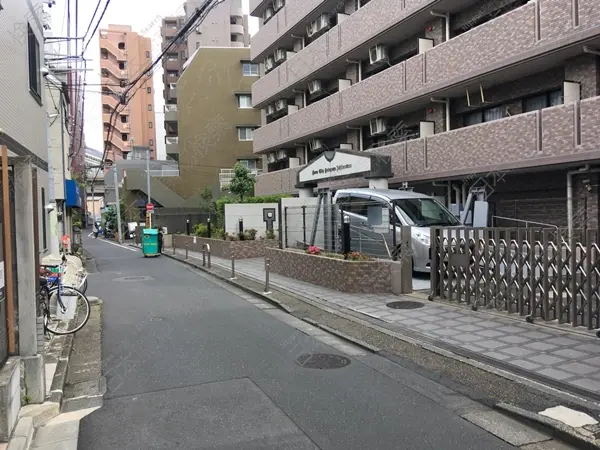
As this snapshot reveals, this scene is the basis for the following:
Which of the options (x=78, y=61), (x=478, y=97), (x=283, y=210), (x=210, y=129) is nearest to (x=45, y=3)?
(x=78, y=61)

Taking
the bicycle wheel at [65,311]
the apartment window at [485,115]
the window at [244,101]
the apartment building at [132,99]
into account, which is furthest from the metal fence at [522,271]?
the apartment building at [132,99]

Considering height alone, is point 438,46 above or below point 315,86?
below

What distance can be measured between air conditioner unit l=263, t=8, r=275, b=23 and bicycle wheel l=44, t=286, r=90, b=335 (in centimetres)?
2381

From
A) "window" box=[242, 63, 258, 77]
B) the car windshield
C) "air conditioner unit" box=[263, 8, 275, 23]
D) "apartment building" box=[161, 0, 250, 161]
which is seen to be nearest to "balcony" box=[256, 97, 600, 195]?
the car windshield

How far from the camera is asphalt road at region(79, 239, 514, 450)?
3912 mm

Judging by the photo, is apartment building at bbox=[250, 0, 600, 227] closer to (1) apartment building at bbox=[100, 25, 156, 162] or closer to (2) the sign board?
(2) the sign board

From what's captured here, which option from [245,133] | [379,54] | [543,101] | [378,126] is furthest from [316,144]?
[245,133]

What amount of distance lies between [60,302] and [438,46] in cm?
1258

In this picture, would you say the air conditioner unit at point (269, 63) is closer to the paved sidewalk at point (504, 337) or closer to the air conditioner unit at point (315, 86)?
the air conditioner unit at point (315, 86)

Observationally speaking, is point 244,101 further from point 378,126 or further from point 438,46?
point 438,46

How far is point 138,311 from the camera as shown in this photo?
9438 millimetres

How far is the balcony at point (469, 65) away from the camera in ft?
36.2

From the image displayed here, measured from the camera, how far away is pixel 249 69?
134 feet

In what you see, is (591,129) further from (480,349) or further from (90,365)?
(90,365)
